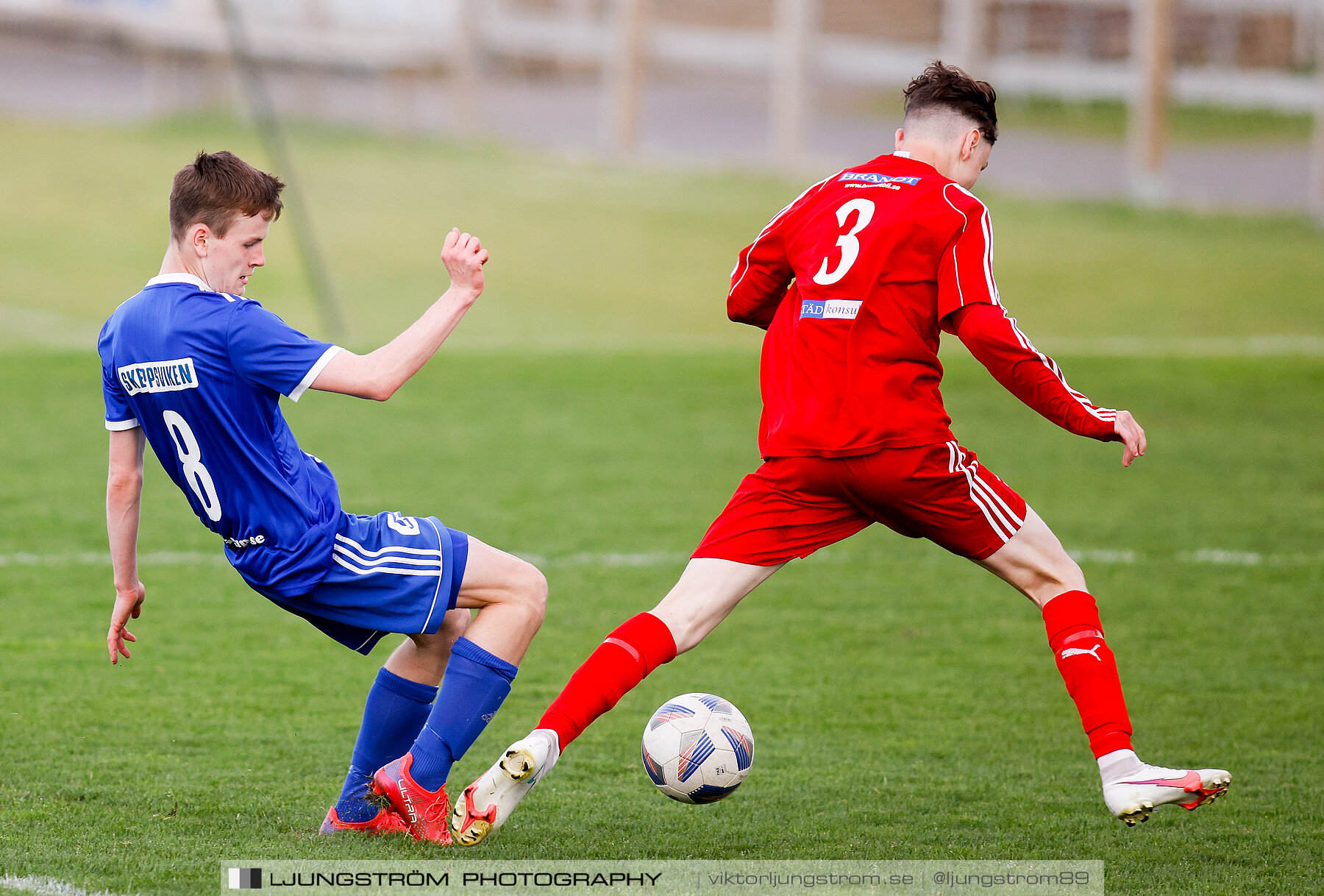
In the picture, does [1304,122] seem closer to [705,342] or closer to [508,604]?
[705,342]

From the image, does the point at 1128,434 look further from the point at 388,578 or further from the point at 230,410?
the point at 230,410

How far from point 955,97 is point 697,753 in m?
1.77

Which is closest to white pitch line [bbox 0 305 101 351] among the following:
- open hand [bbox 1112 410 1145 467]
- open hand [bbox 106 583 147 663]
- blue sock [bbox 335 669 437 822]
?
open hand [bbox 106 583 147 663]

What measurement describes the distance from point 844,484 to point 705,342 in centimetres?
1158

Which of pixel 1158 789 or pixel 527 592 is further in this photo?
pixel 527 592

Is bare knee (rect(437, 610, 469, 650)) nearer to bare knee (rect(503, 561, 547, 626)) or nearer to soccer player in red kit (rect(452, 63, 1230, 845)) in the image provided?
bare knee (rect(503, 561, 547, 626))

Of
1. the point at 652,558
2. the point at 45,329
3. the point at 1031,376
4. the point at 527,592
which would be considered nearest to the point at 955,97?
the point at 1031,376

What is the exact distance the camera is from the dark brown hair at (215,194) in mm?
3156

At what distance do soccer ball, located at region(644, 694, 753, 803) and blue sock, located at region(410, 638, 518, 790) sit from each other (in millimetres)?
450

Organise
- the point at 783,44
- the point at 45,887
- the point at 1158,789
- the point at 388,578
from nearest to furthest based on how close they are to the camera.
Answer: the point at 45,887
the point at 1158,789
the point at 388,578
the point at 783,44

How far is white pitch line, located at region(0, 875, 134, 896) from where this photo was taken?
308 centimetres

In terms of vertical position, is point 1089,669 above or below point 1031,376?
below

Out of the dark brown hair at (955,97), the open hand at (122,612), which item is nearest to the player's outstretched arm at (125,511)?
the open hand at (122,612)

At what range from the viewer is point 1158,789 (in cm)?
322
